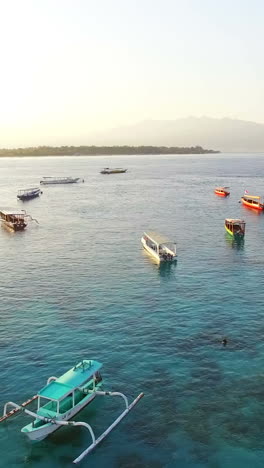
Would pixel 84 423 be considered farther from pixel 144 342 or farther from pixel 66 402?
pixel 144 342

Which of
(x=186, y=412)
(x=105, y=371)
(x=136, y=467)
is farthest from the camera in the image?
(x=105, y=371)

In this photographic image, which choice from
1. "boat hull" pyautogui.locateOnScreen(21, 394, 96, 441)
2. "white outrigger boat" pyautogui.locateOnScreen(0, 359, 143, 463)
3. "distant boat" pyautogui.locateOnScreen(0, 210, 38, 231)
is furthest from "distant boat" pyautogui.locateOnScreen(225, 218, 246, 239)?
"boat hull" pyautogui.locateOnScreen(21, 394, 96, 441)

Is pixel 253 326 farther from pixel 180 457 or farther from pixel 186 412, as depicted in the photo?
pixel 180 457

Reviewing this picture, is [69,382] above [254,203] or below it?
below

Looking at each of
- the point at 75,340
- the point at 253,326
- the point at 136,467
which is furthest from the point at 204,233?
the point at 136,467

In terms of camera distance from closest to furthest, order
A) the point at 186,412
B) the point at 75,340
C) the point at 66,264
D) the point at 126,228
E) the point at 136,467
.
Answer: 1. the point at 136,467
2. the point at 186,412
3. the point at 75,340
4. the point at 66,264
5. the point at 126,228

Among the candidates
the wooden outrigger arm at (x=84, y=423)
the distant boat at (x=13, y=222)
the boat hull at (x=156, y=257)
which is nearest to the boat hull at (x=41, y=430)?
the wooden outrigger arm at (x=84, y=423)

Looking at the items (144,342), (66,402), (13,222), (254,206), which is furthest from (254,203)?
(66,402)
